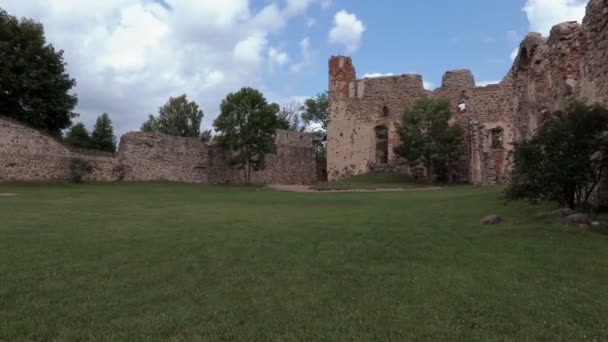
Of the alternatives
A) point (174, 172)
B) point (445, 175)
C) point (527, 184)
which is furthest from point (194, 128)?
point (527, 184)

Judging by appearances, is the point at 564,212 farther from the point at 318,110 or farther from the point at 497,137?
the point at 318,110

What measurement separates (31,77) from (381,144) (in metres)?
22.3

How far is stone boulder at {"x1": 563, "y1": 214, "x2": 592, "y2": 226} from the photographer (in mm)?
7340

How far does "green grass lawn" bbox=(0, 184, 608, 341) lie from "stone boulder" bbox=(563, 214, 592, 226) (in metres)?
0.33

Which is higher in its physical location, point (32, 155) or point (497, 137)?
point (497, 137)

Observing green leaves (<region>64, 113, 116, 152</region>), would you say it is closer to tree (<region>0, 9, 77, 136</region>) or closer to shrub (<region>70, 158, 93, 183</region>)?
tree (<region>0, 9, 77, 136</region>)

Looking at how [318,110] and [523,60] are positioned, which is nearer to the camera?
[523,60]

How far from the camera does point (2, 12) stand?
81.9 feet

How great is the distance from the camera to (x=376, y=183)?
86.9 feet

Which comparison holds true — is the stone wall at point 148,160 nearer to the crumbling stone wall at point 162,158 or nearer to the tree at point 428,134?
the crumbling stone wall at point 162,158

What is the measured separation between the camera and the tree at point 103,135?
144 ft

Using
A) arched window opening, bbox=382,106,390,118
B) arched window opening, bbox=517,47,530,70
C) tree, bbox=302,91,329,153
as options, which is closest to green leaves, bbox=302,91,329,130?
tree, bbox=302,91,329,153

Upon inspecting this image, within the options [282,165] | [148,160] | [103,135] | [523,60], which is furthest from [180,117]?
[523,60]

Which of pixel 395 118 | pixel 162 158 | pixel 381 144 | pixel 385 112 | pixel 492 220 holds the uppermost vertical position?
pixel 385 112
